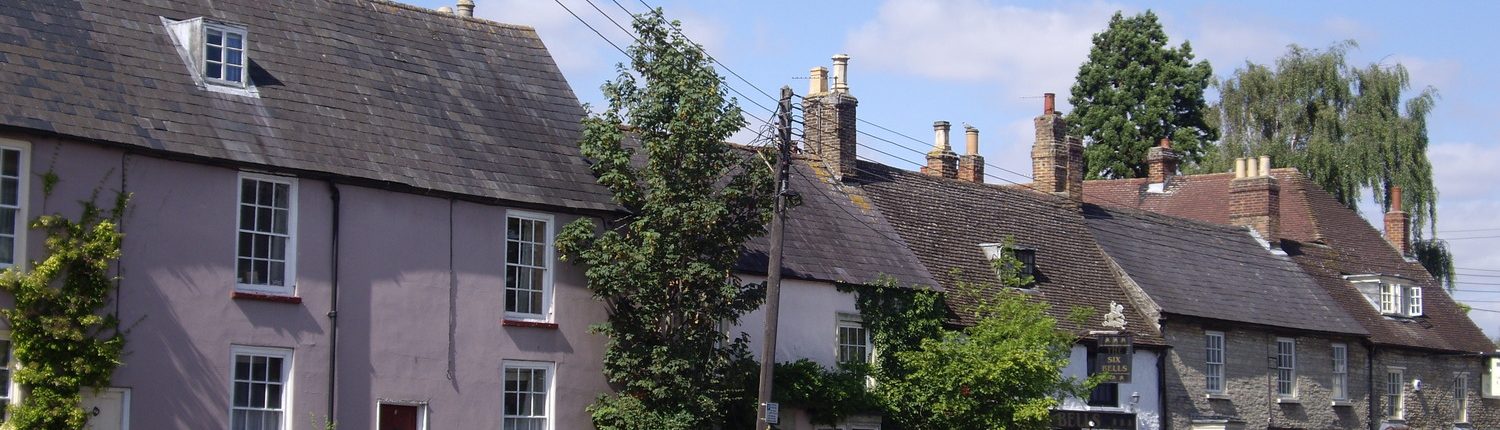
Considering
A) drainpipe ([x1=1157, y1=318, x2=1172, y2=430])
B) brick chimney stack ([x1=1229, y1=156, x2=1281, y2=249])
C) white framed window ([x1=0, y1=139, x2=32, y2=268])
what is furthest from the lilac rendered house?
brick chimney stack ([x1=1229, y1=156, x2=1281, y2=249])

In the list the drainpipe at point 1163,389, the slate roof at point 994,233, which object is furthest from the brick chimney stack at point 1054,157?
the drainpipe at point 1163,389

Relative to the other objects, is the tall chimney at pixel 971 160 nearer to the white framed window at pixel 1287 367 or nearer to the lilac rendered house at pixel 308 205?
the white framed window at pixel 1287 367

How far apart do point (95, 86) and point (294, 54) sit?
3.61 m

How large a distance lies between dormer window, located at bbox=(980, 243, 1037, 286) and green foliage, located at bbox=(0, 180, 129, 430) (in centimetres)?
1955

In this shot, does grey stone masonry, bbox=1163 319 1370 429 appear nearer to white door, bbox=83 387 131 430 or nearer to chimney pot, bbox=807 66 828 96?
chimney pot, bbox=807 66 828 96

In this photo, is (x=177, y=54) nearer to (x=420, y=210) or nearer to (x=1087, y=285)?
(x=420, y=210)

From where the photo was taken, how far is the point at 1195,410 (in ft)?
127

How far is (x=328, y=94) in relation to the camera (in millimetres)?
24891

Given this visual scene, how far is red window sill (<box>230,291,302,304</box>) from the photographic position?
2251 cm

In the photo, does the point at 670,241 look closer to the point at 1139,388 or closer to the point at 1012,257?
the point at 1012,257

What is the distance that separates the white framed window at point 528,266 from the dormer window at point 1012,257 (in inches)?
501

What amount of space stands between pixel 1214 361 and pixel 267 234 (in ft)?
77.9

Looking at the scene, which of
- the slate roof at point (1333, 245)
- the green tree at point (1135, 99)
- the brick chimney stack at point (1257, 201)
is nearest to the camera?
the slate roof at point (1333, 245)

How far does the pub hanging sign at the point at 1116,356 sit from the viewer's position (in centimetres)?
3575
